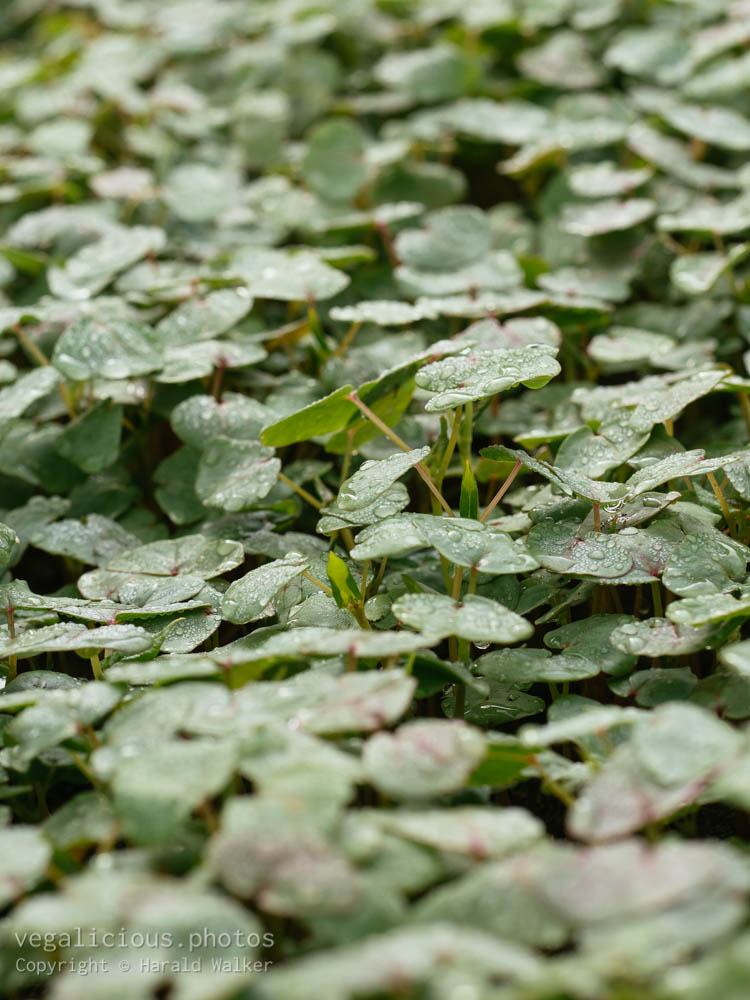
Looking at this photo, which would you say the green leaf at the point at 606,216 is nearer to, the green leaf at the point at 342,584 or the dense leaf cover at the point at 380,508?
the dense leaf cover at the point at 380,508

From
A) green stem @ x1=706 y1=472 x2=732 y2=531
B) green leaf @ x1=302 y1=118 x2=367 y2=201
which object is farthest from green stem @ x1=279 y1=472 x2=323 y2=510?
green leaf @ x1=302 y1=118 x2=367 y2=201

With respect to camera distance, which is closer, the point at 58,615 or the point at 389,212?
the point at 58,615

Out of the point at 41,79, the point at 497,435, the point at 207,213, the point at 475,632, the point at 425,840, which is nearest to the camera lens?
the point at 425,840

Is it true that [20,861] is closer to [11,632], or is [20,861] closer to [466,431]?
[11,632]

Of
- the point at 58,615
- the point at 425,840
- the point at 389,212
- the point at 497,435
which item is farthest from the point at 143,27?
the point at 425,840

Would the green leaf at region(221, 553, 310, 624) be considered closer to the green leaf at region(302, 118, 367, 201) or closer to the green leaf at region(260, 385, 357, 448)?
the green leaf at region(260, 385, 357, 448)

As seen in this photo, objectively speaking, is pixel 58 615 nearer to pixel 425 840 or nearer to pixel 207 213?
pixel 425 840

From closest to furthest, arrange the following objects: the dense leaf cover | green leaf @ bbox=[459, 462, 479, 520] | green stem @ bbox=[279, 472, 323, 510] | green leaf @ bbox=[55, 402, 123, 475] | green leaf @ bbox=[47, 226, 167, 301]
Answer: the dense leaf cover, green leaf @ bbox=[459, 462, 479, 520], green stem @ bbox=[279, 472, 323, 510], green leaf @ bbox=[55, 402, 123, 475], green leaf @ bbox=[47, 226, 167, 301]

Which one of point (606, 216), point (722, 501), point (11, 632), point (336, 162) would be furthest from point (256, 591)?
point (336, 162)
